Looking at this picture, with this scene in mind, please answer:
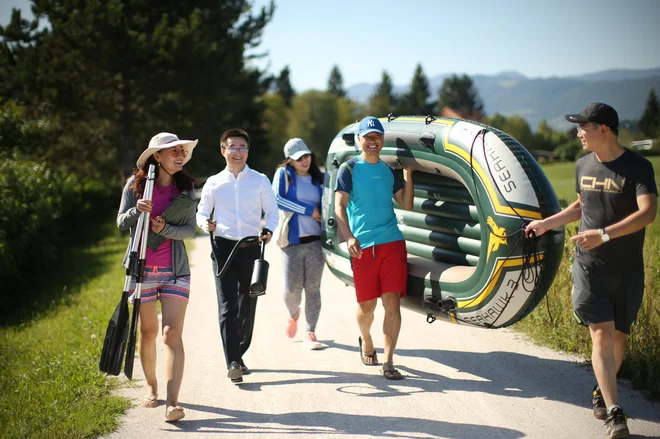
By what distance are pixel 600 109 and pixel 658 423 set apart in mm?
2155

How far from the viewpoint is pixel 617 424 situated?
4168mm

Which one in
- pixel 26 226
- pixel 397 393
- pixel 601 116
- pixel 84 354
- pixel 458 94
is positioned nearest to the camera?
pixel 601 116

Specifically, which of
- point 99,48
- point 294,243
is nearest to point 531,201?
point 294,243

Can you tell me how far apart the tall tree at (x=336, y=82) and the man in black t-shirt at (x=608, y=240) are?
12605 centimetres

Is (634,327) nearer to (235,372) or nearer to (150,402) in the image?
(235,372)

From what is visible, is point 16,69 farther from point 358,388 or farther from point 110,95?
point 358,388

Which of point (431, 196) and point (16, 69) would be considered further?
point (16, 69)

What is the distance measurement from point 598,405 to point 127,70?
767 inches

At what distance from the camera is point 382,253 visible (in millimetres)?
5547

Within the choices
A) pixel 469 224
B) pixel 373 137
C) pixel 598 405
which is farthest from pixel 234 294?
pixel 598 405

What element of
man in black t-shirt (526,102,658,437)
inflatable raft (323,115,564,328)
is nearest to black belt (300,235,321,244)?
inflatable raft (323,115,564,328)

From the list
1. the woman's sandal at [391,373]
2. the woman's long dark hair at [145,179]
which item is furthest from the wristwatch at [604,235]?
the woman's long dark hair at [145,179]

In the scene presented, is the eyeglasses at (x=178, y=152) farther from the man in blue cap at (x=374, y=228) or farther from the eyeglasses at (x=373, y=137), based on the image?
the eyeglasses at (x=373, y=137)

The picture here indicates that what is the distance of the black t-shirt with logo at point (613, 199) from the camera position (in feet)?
13.6
